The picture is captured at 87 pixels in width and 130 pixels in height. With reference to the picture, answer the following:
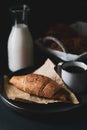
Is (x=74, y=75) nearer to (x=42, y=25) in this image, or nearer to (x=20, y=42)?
(x=20, y=42)

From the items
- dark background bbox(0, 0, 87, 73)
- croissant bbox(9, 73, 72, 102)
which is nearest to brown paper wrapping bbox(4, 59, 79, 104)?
croissant bbox(9, 73, 72, 102)

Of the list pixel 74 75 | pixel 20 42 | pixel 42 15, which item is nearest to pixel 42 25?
pixel 42 15

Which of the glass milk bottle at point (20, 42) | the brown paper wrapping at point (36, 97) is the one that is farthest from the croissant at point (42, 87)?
the glass milk bottle at point (20, 42)

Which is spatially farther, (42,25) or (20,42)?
(42,25)

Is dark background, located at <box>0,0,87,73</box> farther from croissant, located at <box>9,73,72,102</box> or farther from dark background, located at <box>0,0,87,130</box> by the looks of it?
croissant, located at <box>9,73,72,102</box>

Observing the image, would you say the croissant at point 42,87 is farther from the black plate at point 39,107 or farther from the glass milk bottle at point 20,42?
the glass milk bottle at point 20,42

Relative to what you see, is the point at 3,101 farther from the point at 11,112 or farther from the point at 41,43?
the point at 41,43

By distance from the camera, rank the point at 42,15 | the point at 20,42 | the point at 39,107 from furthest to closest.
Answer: the point at 42,15 → the point at 20,42 → the point at 39,107
